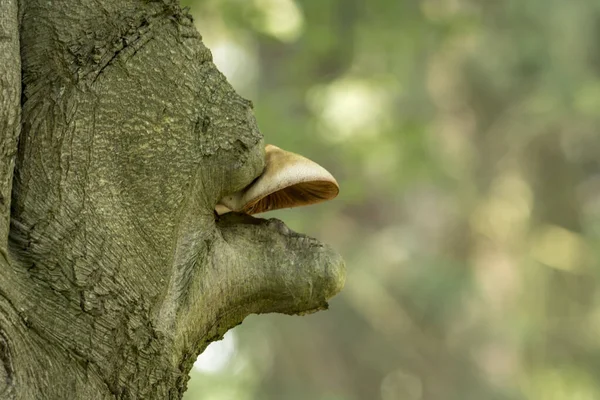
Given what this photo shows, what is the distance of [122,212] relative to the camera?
4.68 feet

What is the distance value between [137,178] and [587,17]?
30.1ft

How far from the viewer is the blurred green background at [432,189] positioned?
17.8 feet

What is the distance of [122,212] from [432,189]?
10943mm

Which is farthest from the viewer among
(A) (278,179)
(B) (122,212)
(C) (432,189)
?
(C) (432,189)

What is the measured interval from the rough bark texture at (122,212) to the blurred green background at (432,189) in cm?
243

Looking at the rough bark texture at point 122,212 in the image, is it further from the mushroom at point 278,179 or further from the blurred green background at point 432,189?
the blurred green background at point 432,189

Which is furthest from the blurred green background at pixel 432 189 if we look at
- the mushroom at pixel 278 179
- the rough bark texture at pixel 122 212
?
the rough bark texture at pixel 122 212

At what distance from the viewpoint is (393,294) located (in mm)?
9453

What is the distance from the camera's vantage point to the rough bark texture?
1.36 meters

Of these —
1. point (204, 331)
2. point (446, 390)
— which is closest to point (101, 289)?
point (204, 331)

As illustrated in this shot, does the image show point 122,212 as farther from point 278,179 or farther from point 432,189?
point 432,189

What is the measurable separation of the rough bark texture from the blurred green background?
243 cm

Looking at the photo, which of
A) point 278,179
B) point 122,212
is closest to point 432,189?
point 278,179

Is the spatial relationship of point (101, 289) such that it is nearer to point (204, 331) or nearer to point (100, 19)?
point (204, 331)
